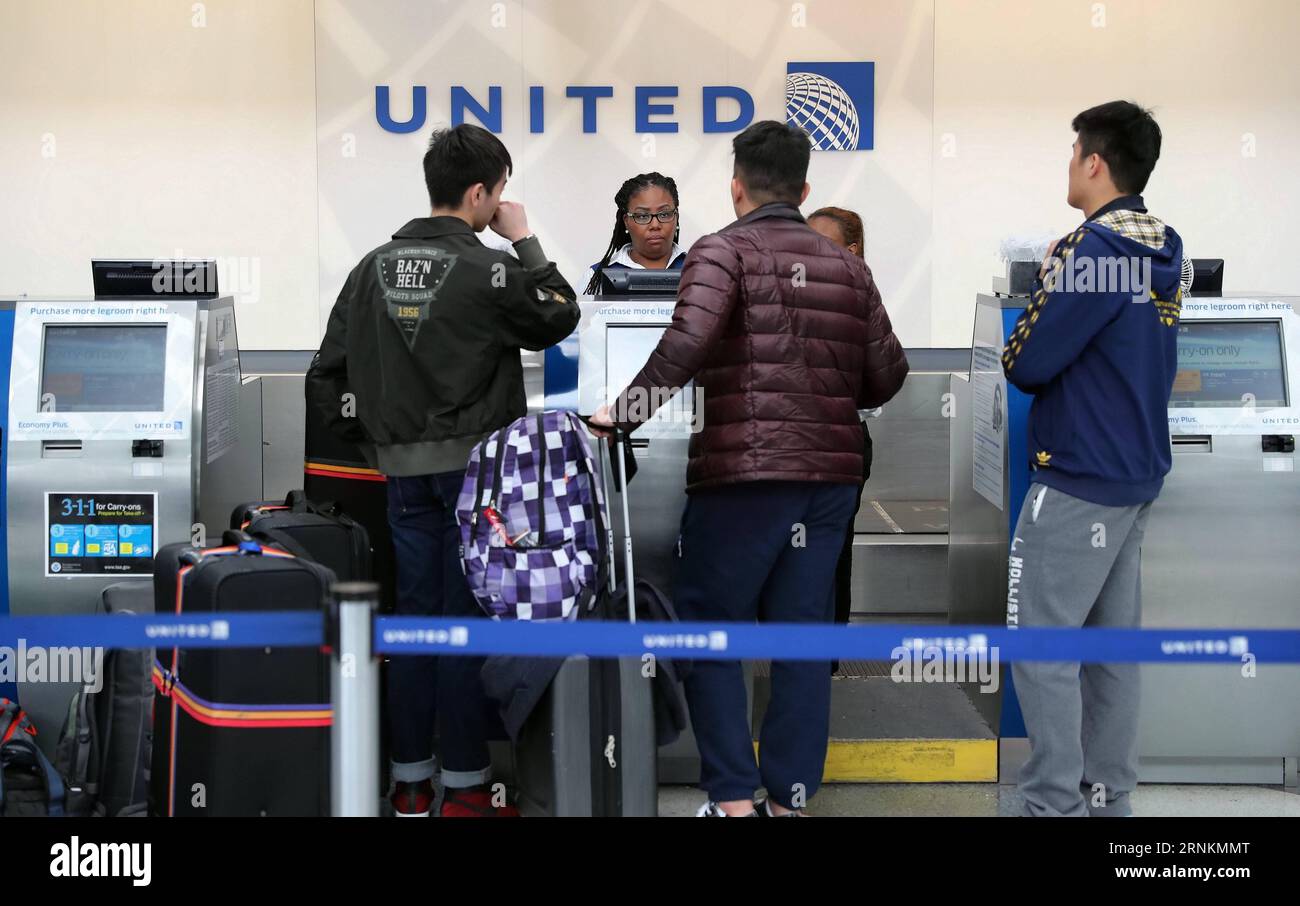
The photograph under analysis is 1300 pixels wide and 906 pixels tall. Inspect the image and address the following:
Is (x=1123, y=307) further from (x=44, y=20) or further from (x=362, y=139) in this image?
(x=44, y=20)

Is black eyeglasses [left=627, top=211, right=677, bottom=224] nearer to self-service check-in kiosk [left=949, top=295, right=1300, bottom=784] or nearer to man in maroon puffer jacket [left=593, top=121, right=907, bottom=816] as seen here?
self-service check-in kiosk [left=949, top=295, right=1300, bottom=784]

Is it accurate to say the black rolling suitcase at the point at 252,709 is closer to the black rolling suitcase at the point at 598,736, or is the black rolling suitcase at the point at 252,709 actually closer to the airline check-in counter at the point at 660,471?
the black rolling suitcase at the point at 598,736

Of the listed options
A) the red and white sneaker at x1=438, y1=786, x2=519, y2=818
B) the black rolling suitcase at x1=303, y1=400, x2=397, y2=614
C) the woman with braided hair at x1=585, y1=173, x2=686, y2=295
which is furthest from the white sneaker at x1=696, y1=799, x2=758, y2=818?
the woman with braided hair at x1=585, y1=173, x2=686, y2=295

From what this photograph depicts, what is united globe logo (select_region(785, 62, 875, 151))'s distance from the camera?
7.23m

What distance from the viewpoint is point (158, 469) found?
13.6ft

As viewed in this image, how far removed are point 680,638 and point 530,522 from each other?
917mm

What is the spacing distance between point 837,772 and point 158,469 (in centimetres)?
213

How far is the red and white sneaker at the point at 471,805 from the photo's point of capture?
3.72m

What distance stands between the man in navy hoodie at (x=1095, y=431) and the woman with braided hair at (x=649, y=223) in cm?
181

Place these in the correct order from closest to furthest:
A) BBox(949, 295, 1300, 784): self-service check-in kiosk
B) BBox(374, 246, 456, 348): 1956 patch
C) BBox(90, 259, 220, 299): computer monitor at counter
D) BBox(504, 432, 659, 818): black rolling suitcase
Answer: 1. BBox(504, 432, 659, 818): black rolling suitcase
2. BBox(374, 246, 456, 348): 1956 patch
3. BBox(949, 295, 1300, 784): self-service check-in kiosk
4. BBox(90, 259, 220, 299): computer monitor at counter

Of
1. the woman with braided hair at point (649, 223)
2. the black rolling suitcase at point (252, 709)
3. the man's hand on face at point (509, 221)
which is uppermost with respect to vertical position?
the woman with braided hair at point (649, 223)

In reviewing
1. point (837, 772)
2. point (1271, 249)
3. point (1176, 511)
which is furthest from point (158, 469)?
point (1271, 249)

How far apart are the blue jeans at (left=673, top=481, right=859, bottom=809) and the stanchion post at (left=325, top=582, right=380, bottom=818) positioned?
1.18 meters

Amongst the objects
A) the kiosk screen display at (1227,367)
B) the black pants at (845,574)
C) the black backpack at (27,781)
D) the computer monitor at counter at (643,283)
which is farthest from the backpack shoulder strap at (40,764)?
the kiosk screen display at (1227,367)
